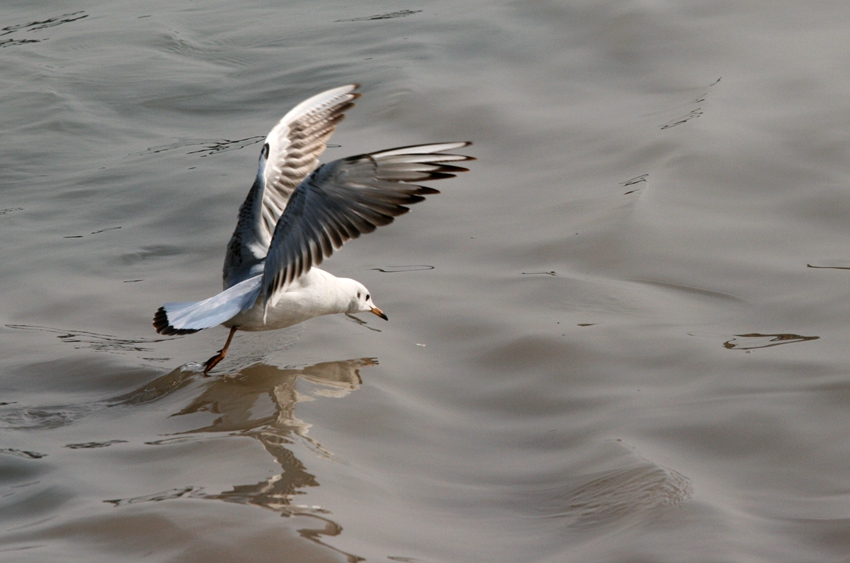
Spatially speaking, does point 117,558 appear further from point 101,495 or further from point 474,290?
point 474,290

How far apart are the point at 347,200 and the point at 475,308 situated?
44.2 inches

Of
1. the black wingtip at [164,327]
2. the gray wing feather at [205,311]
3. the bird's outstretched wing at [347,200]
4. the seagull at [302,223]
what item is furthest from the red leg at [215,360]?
the bird's outstretched wing at [347,200]

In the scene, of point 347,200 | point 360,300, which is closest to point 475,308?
point 360,300

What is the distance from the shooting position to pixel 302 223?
461 cm

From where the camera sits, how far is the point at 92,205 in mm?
7172

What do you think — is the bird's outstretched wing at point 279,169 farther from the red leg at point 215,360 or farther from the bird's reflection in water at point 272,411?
the bird's reflection in water at point 272,411

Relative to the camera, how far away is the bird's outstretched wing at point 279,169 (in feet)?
17.6

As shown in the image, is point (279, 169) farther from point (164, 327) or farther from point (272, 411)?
point (272, 411)

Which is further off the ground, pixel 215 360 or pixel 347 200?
pixel 347 200

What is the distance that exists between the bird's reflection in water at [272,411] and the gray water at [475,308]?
2 centimetres

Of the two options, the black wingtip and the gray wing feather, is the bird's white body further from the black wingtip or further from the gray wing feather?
the black wingtip

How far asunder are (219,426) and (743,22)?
5.88 metres

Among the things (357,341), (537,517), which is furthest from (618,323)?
(537,517)

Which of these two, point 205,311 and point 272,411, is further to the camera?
point 205,311
